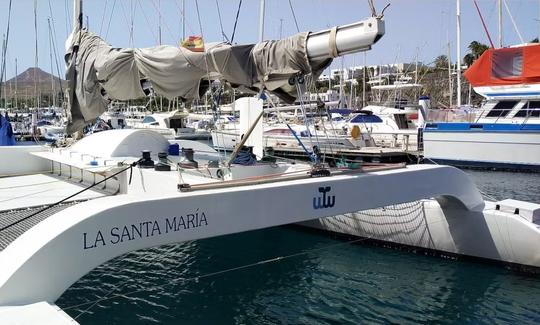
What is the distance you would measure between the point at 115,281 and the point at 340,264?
336 cm

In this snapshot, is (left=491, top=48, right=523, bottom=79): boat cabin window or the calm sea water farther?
(left=491, top=48, right=523, bottom=79): boat cabin window

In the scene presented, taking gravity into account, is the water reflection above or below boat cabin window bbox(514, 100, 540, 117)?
below

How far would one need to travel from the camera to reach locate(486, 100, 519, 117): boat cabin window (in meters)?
21.2

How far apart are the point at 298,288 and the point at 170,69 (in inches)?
137

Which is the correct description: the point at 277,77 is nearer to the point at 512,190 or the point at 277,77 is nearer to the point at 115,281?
the point at 115,281

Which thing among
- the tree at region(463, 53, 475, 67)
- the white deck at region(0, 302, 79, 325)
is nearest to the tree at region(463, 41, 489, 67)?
the tree at region(463, 53, 475, 67)

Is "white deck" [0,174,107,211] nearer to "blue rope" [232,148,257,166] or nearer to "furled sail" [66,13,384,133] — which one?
"furled sail" [66,13,384,133]

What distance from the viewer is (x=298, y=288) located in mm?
7035

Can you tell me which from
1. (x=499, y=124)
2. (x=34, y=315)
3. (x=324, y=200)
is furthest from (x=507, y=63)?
(x=34, y=315)

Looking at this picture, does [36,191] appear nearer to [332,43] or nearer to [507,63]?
[332,43]

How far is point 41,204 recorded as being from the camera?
6.79 metres

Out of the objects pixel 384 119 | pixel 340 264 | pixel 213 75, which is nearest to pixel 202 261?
pixel 340 264

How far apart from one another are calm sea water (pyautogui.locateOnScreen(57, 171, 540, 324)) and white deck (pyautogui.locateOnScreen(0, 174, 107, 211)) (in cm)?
118

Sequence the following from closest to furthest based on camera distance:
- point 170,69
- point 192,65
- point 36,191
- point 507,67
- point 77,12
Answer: point 192,65
point 170,69
point 36,191
point 77,12
point 507,67
